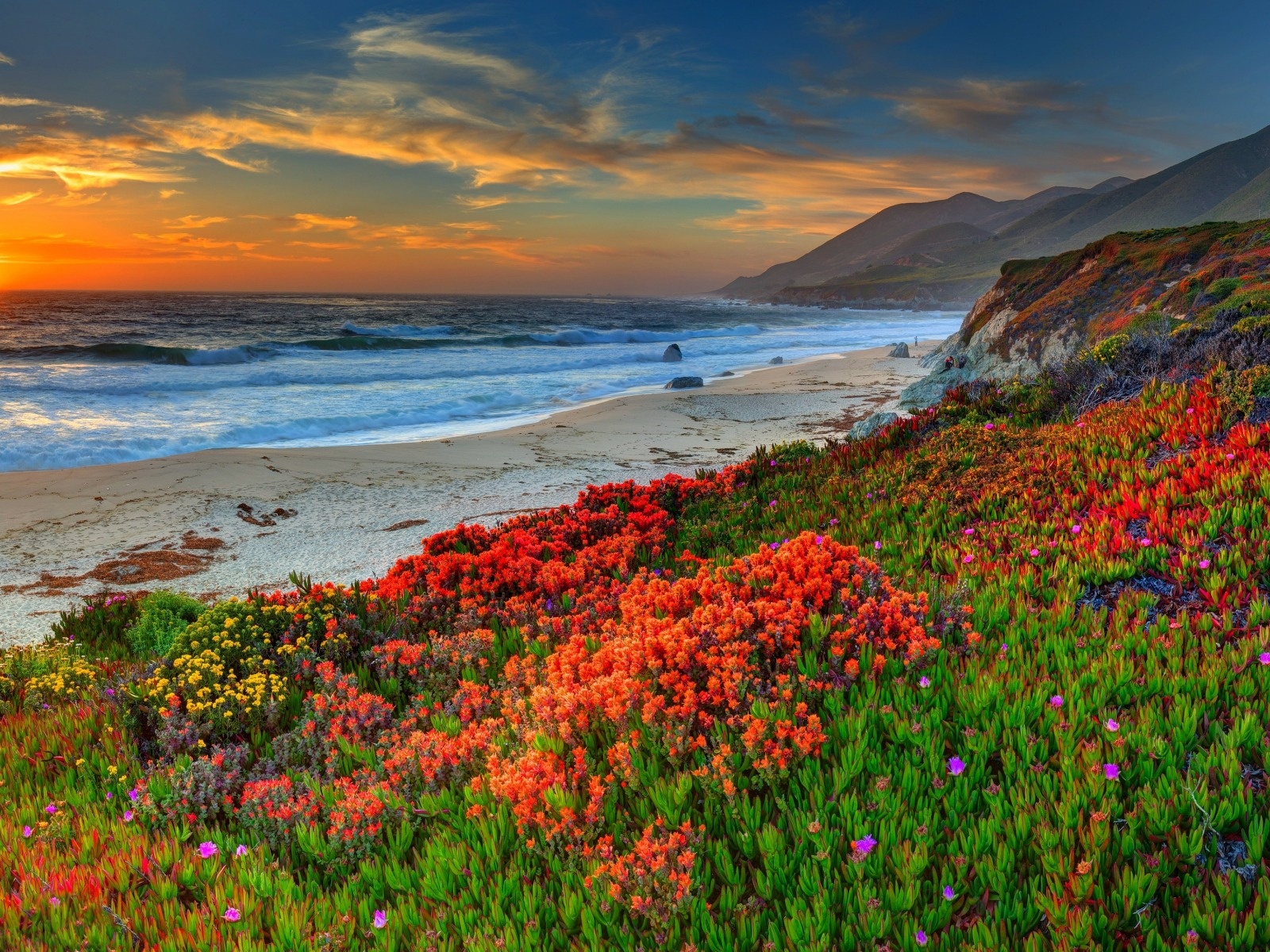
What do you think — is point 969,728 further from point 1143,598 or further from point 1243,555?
point 1243,555

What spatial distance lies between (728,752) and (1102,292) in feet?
59.4

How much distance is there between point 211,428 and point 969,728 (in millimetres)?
22636

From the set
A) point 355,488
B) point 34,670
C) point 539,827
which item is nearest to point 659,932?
point 539,827

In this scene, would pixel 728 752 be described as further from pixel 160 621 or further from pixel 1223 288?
pixel 1223 288

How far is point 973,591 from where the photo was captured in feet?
13.8

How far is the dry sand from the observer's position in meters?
9.34

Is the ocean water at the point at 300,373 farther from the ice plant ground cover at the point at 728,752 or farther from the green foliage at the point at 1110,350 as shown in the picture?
the green foliage at the point at 1110,350

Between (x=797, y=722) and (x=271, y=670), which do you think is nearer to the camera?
(x=797, y=722)

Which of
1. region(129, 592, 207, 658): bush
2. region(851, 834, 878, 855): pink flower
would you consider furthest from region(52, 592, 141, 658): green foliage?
region(851, 834, 878, 855): pink flower

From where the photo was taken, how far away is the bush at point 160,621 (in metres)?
6.09

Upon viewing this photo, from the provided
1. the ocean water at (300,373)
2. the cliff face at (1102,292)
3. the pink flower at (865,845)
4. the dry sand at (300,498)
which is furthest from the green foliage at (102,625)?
the cliff face at (1102,292)

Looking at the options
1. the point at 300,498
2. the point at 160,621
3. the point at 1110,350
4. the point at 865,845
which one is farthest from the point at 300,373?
the point at 865,845

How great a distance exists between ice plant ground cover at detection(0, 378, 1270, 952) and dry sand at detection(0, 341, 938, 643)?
3.85 m

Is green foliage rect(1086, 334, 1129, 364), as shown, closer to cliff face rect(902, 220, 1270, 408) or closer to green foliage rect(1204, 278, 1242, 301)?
cliff face rect(902, 220, 1270, 408)
